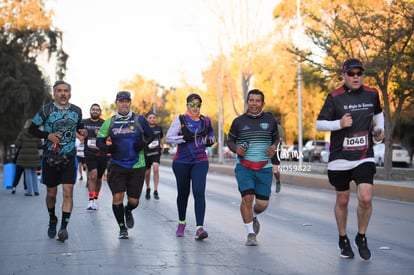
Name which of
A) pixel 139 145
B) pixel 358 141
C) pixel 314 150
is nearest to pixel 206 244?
pixel 139 145

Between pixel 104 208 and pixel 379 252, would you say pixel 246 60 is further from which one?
pixel 379 252

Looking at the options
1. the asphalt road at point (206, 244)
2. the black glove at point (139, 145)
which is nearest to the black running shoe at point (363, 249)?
the asphalt road at point (206, 244)

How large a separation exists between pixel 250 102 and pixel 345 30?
14.5 metres

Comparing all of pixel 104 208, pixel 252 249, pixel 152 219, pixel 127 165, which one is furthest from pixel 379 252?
pixel 104 208

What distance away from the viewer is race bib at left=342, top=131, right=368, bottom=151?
7.67 metres

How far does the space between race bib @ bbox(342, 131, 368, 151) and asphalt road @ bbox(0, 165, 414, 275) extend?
3.94 ft

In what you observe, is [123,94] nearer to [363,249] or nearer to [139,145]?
[139,145]

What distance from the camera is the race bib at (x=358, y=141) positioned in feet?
25.2

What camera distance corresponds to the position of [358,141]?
768 cm

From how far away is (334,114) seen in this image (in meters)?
7.84

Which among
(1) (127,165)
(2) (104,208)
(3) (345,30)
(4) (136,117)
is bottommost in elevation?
(2) (104,208)

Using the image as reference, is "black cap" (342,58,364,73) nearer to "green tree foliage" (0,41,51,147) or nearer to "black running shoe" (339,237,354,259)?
"black running shoe" (339,237,354,259)

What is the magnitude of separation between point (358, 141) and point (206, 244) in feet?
8.22

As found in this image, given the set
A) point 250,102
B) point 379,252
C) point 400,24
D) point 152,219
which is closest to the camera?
point 379,252
